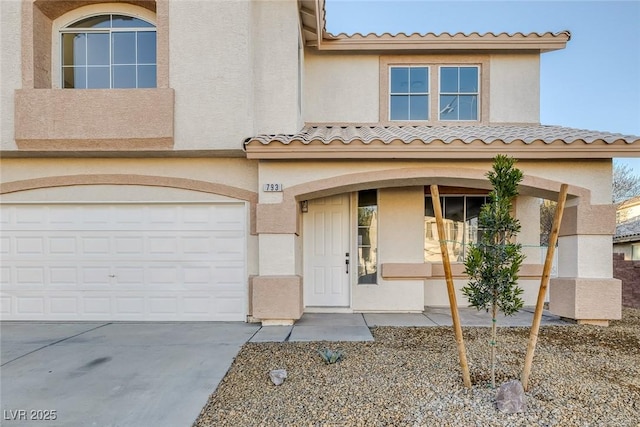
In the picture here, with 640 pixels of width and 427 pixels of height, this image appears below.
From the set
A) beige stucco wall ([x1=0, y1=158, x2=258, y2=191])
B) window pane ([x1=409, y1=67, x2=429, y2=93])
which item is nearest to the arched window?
beige stucco wall ([x1=0, y1=158, x2=258, y2=191])

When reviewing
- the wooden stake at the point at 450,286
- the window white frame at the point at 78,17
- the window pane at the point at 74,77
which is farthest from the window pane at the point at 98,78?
the wooden stake at the point at 450,286

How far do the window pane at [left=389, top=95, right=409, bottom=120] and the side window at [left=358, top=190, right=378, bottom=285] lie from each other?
2.48 meters

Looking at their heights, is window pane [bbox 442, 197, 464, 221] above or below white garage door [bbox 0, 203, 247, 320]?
above

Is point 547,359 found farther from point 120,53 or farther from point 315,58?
point 120,53

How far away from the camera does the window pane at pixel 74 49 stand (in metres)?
8.44

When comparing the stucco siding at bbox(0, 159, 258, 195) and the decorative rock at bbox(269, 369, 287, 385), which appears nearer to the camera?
the decorative rock at bbox(269, 369, 287, 385)

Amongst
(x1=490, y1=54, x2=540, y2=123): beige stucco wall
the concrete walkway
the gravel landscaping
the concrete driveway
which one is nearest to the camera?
the gravel landscaping

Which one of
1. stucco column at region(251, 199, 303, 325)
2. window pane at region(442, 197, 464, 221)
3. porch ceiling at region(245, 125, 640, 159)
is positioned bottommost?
stucco column at region(251, 199, 303, 325)

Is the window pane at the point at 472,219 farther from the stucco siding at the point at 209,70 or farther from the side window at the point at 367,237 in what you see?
the stucco siding at the point at 209,70

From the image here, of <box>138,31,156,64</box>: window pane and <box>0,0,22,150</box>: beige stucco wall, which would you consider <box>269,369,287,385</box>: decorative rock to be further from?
<box>0,0,22,150</box>: beige stucco wall

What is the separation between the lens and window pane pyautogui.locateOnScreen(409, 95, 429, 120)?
1035cm

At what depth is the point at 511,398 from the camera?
13.0ft

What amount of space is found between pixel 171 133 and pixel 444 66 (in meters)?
7.23

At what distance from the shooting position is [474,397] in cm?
424
